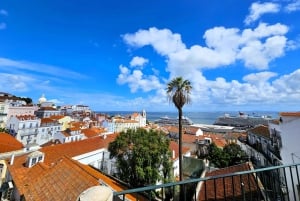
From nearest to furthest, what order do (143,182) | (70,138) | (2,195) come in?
(2,195) < (143,182) < (70,138)

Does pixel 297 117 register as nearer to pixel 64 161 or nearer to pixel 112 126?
pixel 64 161

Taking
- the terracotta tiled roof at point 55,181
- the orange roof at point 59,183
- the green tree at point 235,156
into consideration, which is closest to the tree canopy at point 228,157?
the green tree at point 235,156

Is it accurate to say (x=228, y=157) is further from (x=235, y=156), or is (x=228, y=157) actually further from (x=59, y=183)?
(x=59, y=183)

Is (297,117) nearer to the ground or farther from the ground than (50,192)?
farther from the ground

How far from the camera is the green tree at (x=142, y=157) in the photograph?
53.8ft


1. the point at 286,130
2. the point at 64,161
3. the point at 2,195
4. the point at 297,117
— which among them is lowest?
the point at 2,195

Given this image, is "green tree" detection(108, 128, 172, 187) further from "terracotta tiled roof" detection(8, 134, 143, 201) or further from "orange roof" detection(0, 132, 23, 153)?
"orange roof" detection(0, 132, 23, 153)

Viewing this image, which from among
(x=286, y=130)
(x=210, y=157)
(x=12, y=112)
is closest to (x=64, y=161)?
(x=286, y=130)

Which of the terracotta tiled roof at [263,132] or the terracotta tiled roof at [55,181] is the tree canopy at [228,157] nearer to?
the terracotta tiled roof at [263,132]

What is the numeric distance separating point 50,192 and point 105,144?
1736 cm

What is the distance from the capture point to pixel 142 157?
54.1 ft

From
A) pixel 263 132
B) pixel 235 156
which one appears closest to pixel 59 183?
pixel 235 156

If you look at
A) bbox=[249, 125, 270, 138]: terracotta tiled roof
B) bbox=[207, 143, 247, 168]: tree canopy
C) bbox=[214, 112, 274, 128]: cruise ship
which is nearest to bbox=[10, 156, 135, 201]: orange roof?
bbox=[207, 143, 247, 168]: tree canopy

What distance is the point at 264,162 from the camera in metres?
23.2
